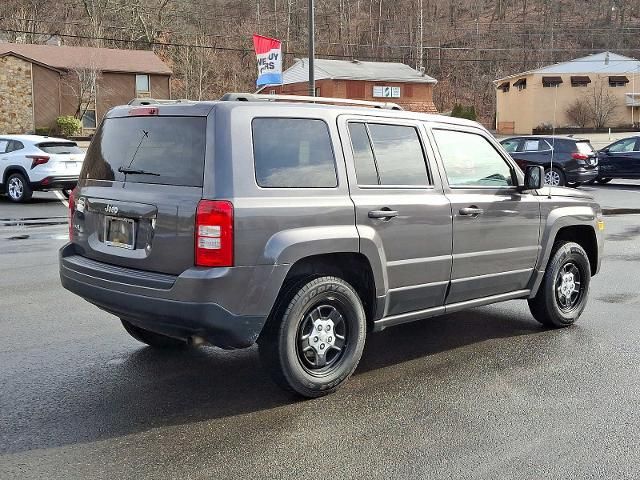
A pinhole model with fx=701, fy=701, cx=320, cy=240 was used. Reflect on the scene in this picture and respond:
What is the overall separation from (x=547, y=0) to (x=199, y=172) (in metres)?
108

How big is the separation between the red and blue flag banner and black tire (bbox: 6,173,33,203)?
688cm

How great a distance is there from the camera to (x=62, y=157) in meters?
17.0

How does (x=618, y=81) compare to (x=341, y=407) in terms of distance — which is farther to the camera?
(x=618, y=81)

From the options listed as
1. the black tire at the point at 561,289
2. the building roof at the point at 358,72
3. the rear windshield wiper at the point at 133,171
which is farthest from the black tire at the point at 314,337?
the building roof at the point at 358,72

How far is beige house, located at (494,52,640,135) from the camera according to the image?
54.1 m

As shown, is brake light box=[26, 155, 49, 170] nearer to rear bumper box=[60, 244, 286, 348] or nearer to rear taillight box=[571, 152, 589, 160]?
rear bumper box=[60, 244, 286, 348]

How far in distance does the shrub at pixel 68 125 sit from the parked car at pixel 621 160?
33146 mm

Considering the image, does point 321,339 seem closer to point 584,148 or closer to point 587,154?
point 587,154

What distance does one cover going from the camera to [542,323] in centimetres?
648

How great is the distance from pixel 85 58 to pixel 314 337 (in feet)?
159

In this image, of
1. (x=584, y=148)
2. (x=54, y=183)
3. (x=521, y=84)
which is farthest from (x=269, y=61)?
(x=521, y=84)

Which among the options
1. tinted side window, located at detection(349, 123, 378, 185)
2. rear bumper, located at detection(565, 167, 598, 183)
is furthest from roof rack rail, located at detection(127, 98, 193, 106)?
rear bumper, located at detection(565, 167, 598, 183)

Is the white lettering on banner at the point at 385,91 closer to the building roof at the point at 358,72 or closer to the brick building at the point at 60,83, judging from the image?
the building roof at the point at 358,72

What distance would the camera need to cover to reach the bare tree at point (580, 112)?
2174 inches
